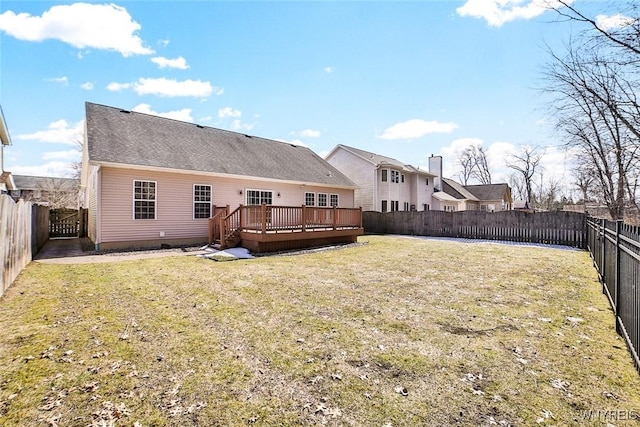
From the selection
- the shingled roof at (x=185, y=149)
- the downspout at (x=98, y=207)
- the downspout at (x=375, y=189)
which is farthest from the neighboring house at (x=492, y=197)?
the downspout at (x=98, y=207)

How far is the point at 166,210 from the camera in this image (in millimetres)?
12641

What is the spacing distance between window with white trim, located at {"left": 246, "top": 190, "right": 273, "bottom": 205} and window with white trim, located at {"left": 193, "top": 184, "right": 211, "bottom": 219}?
2063 millimetres

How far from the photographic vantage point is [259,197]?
15.8 meters

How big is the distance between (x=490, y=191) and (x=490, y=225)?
26.3 meters

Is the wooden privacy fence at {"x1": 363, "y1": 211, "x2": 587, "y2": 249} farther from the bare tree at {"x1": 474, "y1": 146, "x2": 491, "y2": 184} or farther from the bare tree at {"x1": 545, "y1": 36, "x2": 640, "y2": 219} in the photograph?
the bare tree at {"x1": 474, "y1": 146, "x2": 491, "y2": 184}

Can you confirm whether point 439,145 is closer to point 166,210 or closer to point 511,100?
point 511,100

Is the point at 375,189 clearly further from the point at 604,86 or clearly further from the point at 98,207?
the point at 98,207

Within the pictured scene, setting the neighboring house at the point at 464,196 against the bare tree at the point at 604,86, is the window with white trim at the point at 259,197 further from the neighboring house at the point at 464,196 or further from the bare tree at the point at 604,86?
the neighboring house at the point at 464,196

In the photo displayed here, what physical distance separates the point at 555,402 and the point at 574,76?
1200 centimetres

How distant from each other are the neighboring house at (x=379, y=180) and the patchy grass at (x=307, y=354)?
58.7 ft

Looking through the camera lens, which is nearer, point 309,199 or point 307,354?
point 307,354

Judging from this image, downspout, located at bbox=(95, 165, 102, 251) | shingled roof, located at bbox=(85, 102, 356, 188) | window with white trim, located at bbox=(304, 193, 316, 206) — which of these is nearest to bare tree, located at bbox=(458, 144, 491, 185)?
shingled roof, located at bbox=(85, 102, 356, 188)

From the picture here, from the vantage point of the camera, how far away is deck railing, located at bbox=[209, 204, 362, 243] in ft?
37.3

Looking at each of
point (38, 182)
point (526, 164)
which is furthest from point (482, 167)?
point (38, 182)
